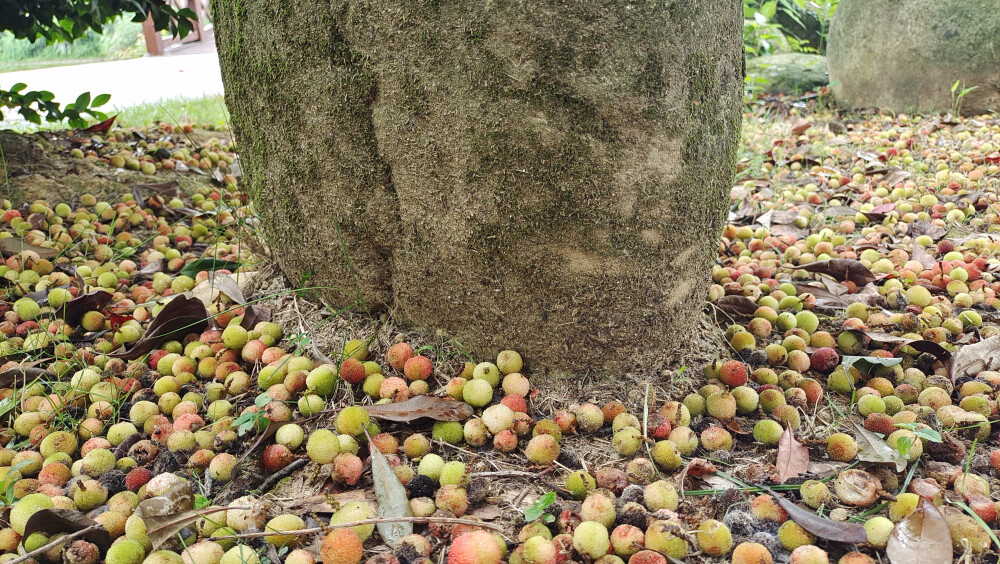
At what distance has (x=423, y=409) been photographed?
176 centimetres

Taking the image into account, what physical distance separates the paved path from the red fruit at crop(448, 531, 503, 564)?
6.98 meters

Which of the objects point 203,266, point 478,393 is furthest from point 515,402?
point 203,266

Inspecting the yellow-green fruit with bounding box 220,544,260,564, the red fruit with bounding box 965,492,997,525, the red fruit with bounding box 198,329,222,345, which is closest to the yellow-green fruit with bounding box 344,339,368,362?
the red fruit with bounding box 198,329,222,345

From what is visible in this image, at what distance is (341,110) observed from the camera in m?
1.82

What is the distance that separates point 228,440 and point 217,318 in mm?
677

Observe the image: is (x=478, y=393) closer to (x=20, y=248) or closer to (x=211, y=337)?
(x=211, y=337)

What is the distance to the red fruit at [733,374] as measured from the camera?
1.92 metres

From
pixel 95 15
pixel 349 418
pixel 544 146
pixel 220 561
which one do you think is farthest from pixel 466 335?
pixel 95 15

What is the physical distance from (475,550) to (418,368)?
A: 66 cm

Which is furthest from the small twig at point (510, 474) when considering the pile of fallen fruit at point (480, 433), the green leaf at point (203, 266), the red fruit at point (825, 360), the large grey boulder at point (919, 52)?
the large grey boulder at point (919, 52)

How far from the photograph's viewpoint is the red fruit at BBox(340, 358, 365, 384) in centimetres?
189

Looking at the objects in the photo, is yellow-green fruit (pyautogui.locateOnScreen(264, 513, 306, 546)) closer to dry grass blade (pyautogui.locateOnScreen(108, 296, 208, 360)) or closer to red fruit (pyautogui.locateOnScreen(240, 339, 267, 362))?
red fruit (pyautogui.locateOnScreen(240, 339, 267, 362))

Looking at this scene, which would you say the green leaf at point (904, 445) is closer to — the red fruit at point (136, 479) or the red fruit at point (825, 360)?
the red fruit at point (825, 360)

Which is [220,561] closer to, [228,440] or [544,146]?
[228,440]
